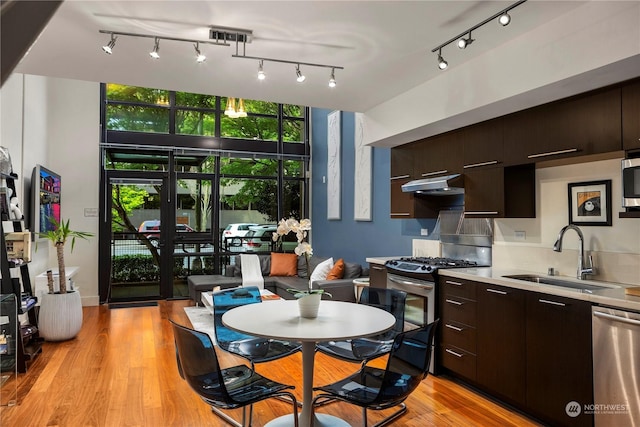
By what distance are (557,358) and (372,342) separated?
1199 millimetres

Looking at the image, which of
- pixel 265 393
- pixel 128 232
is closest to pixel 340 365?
pixel 265 393

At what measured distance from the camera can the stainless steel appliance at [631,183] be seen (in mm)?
2588

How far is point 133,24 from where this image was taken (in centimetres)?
279

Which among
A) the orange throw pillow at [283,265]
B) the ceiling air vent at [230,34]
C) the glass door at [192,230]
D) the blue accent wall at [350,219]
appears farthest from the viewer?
the glass door at [192,230]

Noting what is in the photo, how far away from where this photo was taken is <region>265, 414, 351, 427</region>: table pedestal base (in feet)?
9.15

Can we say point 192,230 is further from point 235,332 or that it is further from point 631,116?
point 631,116

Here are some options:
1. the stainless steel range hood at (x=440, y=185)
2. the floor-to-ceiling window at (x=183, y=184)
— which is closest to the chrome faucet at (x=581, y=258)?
the stainless steel range hood at (x=440, y=185)

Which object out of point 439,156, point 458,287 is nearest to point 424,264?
point 458,287

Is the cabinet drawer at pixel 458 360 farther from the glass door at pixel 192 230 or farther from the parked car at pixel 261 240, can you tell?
the glass door at pixel 192 230

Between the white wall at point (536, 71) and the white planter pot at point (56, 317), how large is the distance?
412cm

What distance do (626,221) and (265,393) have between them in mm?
2646

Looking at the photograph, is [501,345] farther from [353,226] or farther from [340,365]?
[353,226]

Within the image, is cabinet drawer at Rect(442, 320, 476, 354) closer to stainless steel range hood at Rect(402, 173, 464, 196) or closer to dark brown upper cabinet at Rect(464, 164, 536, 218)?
dark brown upper cabinet at Rect(464, 164, 536, 218)

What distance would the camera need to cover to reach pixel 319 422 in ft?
9.23
